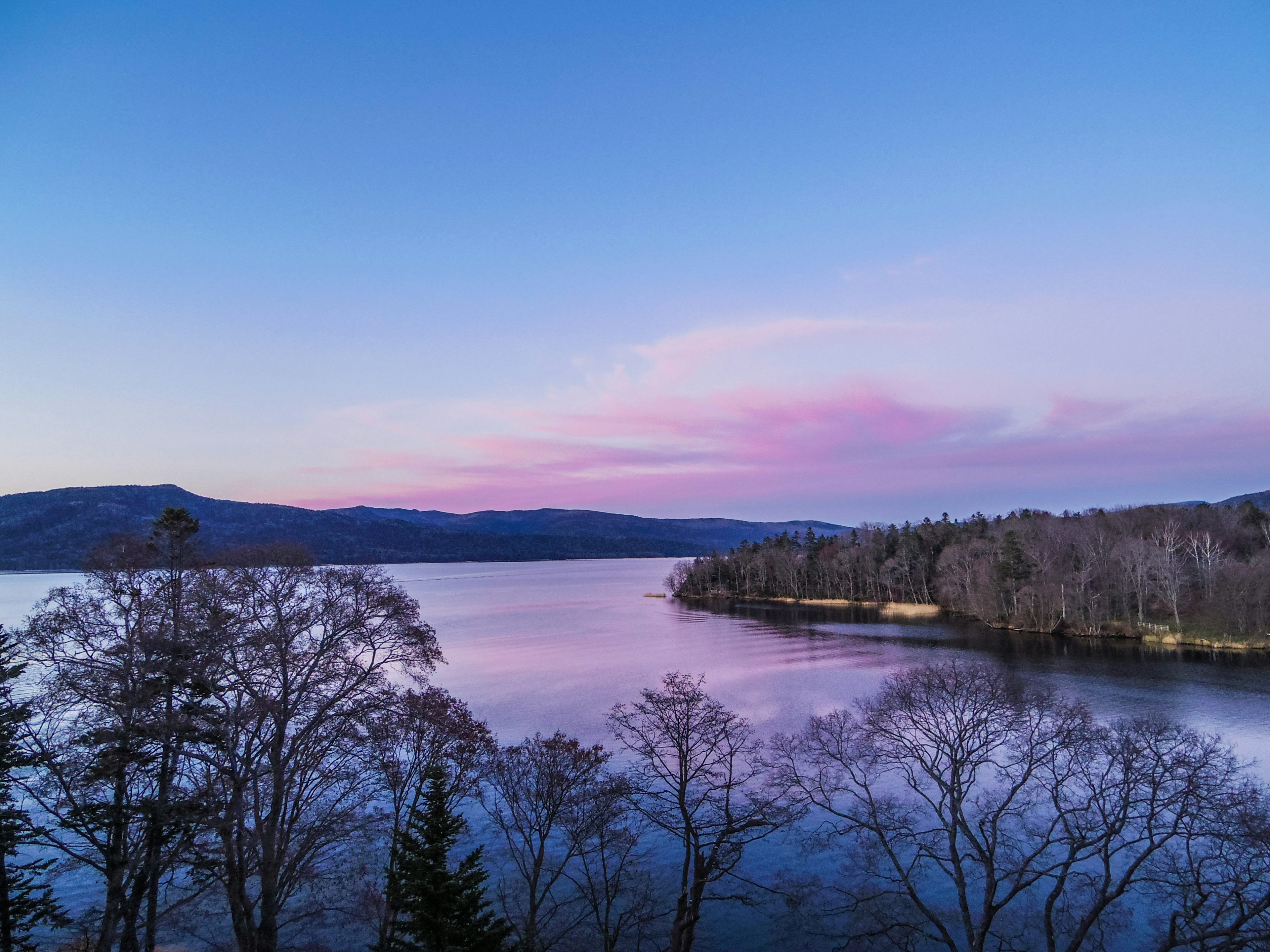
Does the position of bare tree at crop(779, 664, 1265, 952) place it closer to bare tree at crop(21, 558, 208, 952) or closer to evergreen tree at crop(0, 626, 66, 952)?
bare tree at crop(21, 558, 208, 952)

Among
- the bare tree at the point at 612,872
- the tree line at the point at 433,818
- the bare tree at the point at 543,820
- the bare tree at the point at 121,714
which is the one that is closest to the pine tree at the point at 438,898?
the tree line at the point at 433,818

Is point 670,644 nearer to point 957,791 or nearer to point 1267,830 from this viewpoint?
point 957,791

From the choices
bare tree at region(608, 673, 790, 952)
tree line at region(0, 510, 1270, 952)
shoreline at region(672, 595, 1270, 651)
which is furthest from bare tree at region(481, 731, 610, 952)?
shoreline at region(672, 595, 1270, 651)

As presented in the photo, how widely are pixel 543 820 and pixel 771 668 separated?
37543 mm

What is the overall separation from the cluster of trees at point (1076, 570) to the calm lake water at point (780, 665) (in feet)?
19.6

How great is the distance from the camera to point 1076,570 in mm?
83438

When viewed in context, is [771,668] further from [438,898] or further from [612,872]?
[438,898]

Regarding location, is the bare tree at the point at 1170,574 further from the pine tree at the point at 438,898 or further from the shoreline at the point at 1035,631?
the pine tree at the point at 438,898

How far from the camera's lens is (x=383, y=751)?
19438 mm

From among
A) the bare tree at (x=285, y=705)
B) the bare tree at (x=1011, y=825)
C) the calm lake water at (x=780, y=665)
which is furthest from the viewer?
the calm lake water at (x=780, y=665)

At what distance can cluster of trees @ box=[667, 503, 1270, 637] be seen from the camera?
224 ft

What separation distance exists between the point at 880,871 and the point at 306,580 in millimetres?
21257

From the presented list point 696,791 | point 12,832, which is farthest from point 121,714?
point 696,791

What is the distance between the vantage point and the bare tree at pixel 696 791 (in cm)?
1822
